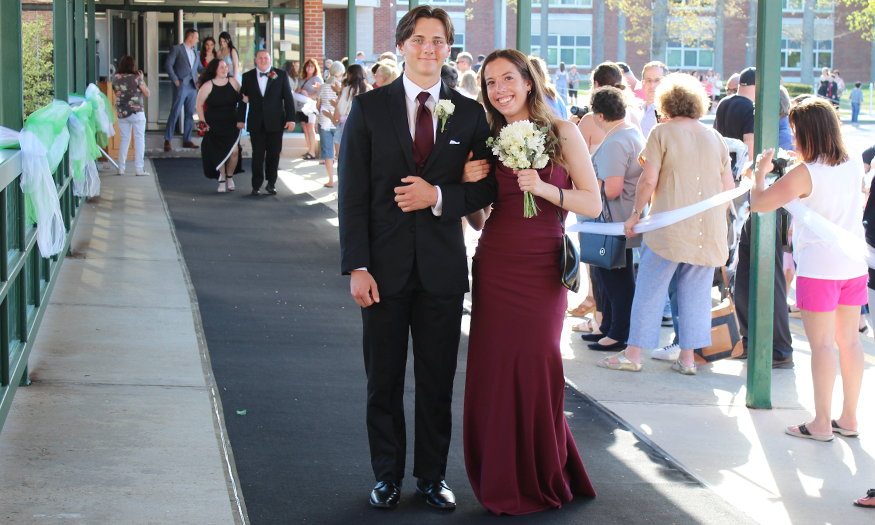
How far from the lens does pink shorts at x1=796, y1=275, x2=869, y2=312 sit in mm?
4516

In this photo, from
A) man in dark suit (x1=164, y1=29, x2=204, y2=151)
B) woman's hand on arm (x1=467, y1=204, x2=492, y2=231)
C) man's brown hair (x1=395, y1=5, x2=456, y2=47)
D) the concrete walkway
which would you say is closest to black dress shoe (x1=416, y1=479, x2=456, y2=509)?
the concrete walkway

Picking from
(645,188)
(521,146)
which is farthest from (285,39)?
(521,146)

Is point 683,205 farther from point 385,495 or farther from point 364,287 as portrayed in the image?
point 385,495

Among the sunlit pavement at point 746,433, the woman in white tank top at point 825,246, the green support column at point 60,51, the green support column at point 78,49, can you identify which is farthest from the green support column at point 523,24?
the green support column at point 78,49

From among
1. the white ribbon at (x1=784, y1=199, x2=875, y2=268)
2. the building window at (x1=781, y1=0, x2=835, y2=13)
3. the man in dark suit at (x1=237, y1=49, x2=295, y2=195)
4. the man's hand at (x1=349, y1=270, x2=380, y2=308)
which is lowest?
the man's hand at (x1=349, y1=270, x2=380, y2=308)

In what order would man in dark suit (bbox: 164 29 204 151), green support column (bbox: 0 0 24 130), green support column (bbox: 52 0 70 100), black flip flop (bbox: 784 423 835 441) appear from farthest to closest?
1. man in dark suit (bbox: 164 29 204 151)
2. green support column (bbox: 52 0 70 100)
3. green support column (bbox: 0 0 24 130)
4. black flip flop (bbox: 784 423 835 441)

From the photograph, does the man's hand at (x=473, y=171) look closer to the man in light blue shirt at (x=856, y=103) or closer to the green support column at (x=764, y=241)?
the green support column at (x=764, y=241)

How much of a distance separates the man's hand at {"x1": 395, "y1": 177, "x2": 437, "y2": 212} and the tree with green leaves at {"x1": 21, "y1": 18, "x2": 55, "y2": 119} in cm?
873

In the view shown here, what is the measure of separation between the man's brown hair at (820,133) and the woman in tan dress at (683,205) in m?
1.15

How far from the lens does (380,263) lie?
11.8ft

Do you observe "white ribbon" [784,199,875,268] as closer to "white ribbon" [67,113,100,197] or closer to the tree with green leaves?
"white ribbon" [67,113,100,197]

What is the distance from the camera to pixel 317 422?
4.68 m

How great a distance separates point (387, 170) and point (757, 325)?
274 cm

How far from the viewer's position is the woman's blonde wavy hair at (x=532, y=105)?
12.3 feet
